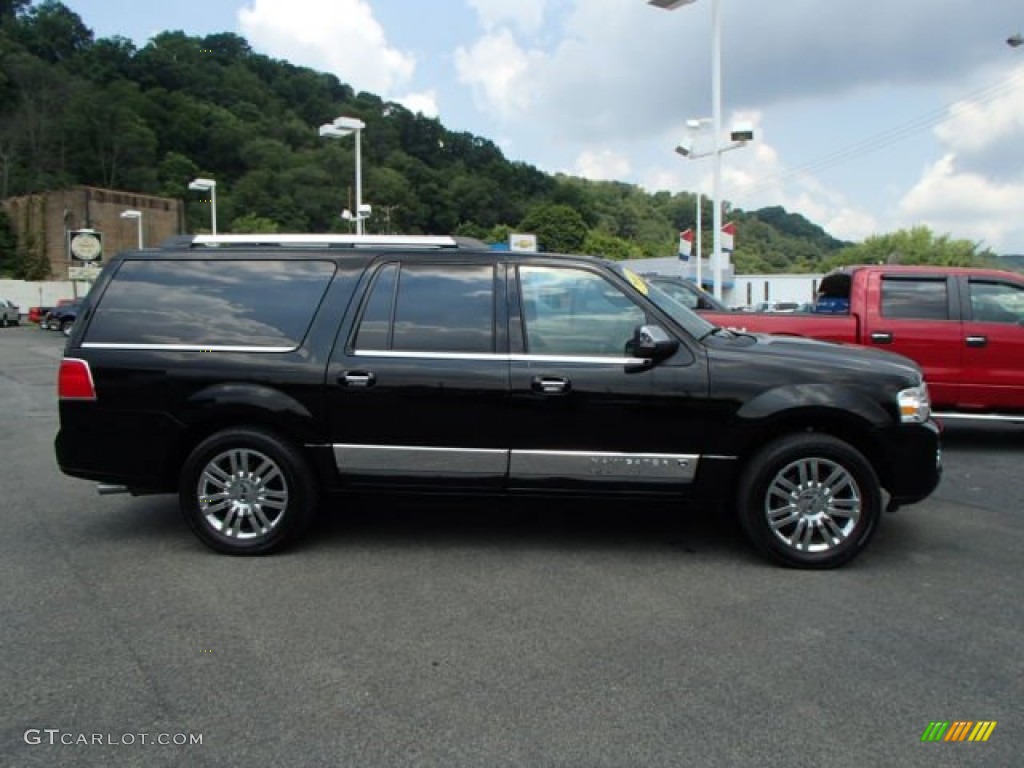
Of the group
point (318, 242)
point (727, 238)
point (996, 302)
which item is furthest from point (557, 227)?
point (318, 242)

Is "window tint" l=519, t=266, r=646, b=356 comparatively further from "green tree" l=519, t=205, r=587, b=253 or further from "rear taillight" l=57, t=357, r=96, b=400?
"green tree" l=519, t=205, r=587, b=253

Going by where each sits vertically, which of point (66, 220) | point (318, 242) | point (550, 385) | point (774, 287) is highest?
point (66, 220)

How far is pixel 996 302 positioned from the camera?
834cm

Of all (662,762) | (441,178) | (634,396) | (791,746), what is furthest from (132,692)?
(441,178)

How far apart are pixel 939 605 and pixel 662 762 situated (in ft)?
7.38

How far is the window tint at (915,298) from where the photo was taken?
843 cm

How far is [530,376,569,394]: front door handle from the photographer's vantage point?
189 inches

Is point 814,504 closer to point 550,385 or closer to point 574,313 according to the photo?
point 550,385

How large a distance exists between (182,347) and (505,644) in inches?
110

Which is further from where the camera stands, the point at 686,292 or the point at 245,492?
the point at 686,292

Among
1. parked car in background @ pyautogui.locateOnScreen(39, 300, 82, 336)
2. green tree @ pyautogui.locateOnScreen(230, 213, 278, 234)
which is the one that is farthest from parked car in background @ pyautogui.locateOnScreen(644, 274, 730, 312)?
green tree @ pyautogui.locateOnScreen(230, 213, 278, 234)

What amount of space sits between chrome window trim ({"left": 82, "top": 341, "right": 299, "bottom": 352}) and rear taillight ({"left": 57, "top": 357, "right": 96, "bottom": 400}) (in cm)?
13

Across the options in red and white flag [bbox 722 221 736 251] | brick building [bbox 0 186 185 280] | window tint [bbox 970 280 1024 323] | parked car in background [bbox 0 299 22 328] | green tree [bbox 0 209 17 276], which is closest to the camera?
window tint [bbox 970 280 1024 323]

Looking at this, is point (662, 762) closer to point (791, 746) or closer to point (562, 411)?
point (791, 746)
